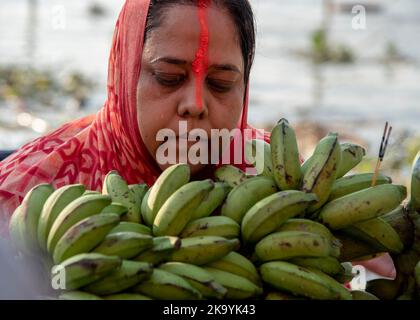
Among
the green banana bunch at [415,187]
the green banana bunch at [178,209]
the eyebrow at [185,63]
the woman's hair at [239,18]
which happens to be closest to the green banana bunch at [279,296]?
the green banana bunch at [178,209]

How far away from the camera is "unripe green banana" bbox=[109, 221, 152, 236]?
5.92 feet

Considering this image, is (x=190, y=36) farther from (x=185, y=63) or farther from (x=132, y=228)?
(x=132, y=228)

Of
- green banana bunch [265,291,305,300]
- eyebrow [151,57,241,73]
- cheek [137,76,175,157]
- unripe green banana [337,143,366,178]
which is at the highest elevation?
eyebrow [151,57,241,73]

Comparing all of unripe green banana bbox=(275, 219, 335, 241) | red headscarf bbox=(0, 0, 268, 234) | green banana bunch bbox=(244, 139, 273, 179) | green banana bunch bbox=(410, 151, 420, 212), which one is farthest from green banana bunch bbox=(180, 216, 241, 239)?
red headscarf bbox=(0, 0, 268, 234)

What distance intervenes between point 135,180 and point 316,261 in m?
0.91

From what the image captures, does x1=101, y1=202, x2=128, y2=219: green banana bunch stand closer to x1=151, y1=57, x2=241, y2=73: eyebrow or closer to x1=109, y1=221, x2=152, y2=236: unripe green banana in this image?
x1=109, y1=221, x2=152, y2=236: unripe green banana

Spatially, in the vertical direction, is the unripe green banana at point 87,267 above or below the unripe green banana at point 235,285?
above

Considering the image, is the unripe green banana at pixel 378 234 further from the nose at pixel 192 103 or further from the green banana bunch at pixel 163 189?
the nose at pixel 192 103

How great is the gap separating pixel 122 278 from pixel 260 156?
54 centimetres

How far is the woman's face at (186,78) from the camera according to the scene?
7.76 ft

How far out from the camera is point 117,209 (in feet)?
6.07

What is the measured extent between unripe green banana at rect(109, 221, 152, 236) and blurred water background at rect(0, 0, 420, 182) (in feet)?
14.3

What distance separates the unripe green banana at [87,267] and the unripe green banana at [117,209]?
171mm
